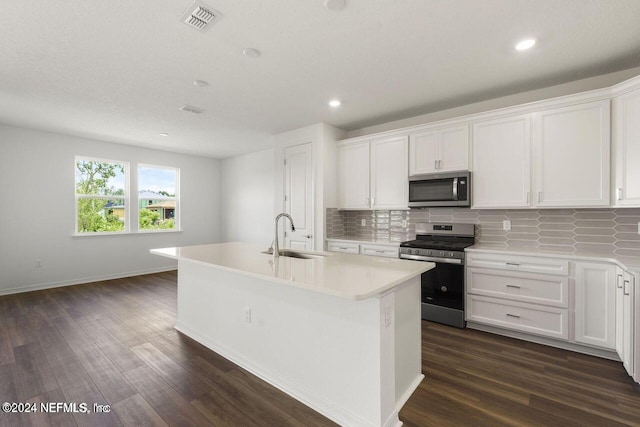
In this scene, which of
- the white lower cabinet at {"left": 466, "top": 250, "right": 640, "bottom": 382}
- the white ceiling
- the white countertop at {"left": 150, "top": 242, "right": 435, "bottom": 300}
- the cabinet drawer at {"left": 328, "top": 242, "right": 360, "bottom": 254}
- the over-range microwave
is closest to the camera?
the white countertop at {"left": 150, "top": 242, "right": 435, "bottom": 300}

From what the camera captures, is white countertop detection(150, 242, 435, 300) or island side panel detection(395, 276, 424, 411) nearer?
white countertop detection(150, 242, 435, 300)

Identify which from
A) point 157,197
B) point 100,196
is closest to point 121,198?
point 100,196

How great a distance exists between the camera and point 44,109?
3785 mm

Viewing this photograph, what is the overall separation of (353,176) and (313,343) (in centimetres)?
294

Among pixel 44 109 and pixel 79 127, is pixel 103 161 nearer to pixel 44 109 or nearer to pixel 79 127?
pixel 79 127

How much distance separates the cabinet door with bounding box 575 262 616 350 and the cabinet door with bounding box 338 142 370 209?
248cm

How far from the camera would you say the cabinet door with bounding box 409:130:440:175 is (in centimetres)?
360

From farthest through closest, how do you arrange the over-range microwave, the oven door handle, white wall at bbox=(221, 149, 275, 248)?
1. white wall at bbox=(221, 149, 275, 248)
2. the over-range microwave
3. the oven door handle

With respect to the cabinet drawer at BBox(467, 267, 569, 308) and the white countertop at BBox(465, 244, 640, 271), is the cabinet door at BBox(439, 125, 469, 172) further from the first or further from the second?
the cabinet drawer at BBox(467, 267, 569, 308)

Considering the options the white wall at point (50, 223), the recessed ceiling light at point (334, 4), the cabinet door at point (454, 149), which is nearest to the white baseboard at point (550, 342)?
the cabinet door at point (454, 149)

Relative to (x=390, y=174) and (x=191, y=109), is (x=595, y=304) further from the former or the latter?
(x=191, y=109)

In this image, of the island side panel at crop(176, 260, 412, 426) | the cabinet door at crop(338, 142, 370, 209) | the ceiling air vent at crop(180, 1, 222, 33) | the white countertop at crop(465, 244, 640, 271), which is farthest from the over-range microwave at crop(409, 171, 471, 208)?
the ceiling air vent at crop(180, 1, 222, 33)

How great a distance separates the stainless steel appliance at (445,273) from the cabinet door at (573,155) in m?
0.91

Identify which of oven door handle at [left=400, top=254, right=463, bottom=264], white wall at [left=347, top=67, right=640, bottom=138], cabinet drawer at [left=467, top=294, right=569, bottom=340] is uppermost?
white wall at [left=347, top=67, right=640, bottom=138]
